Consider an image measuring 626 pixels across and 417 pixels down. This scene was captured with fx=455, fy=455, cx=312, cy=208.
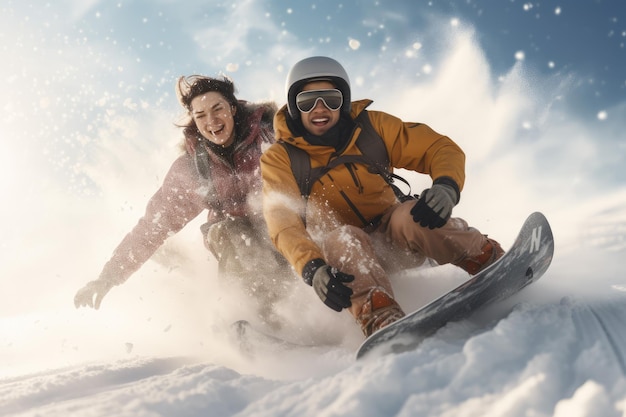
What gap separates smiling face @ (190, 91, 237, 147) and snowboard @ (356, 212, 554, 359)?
272 centimetres

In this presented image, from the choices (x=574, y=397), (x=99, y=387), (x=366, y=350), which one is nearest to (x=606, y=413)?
(x=574, y=397)

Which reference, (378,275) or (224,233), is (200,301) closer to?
(224,233)

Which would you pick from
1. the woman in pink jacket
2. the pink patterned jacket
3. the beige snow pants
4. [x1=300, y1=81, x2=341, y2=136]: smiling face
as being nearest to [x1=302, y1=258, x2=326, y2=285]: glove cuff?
the beige snow pants

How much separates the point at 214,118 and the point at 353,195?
1785mm

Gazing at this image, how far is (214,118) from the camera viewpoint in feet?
14.1

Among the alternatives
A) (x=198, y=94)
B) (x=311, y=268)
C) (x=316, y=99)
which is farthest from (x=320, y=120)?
(x=198, y=94)

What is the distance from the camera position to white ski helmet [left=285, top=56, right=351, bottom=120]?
3232 millimetres

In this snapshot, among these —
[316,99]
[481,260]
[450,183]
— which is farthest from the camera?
[316,99]

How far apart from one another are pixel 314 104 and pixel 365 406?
7.10 feet

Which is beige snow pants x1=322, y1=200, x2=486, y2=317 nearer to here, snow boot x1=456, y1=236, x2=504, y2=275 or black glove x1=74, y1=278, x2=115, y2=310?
snow boot x1=456, y1=236, x2=504, y2=275

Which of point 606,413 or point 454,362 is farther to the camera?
point 454,362

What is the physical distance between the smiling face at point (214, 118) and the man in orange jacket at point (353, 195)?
1.17 metres

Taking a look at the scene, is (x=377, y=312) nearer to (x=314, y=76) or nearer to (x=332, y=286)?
(x=332, y=286)

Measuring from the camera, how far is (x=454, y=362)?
166 cm
